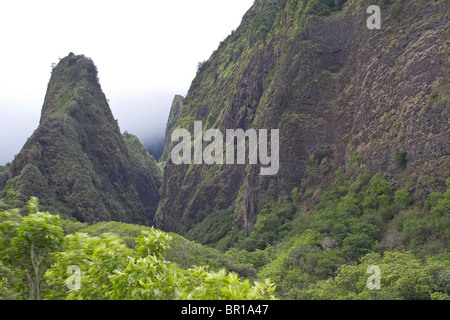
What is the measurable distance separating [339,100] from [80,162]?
163 feet

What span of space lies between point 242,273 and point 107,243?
22.1 meters

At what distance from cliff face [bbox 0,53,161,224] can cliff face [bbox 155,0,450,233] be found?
1721 cm

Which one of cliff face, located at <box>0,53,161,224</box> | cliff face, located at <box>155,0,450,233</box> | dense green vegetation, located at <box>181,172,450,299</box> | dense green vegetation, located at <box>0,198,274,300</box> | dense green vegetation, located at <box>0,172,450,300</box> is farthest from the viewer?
cliff face, located at <box>0,53,161,224</box>

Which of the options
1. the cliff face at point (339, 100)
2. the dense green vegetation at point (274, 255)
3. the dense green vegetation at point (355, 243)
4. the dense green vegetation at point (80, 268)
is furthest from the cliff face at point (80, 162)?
the dense green vegetation at point (80, 268)

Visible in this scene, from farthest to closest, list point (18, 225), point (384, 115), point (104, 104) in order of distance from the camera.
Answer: point (104, 104), point (384, 115), point (18, 225)

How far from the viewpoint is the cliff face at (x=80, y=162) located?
57303 mm

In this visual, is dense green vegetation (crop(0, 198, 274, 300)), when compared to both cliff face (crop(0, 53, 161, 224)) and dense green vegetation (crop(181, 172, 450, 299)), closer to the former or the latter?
dense green vegetation (crop(181, 172, 450, 299))

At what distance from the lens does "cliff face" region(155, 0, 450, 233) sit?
2584cm

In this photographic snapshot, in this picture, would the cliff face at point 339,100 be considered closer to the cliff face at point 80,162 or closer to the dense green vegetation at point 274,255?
Result: the dense green vegetation at point 274,255

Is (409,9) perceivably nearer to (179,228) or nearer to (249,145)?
(249,145)

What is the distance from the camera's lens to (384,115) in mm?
30641

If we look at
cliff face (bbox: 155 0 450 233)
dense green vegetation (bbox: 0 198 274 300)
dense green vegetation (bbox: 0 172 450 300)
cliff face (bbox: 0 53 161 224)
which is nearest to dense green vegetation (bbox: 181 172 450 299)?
dense green vegetation (bbox: 0 172 450 300)

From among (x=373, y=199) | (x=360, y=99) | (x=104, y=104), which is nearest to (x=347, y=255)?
(x=373, y=199)

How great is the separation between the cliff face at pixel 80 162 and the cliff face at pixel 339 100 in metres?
17.2
